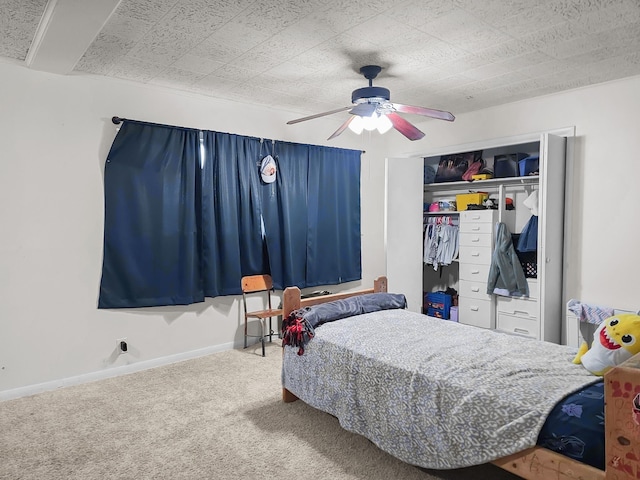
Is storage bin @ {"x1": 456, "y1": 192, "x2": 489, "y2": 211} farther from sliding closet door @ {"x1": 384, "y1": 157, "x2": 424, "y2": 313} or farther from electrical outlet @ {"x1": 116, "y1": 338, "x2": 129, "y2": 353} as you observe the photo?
electrical outlet @ {"x1": 116, "y1": 338, "x2": 129, "y2": 353}

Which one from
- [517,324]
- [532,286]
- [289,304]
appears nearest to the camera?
[289,304]

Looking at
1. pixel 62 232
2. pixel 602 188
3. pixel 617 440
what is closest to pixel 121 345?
pixel 62 232

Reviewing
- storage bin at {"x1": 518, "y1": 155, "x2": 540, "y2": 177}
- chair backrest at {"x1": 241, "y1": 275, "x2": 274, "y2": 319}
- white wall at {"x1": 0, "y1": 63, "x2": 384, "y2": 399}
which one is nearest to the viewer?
white wall at {"x1": 0, "y1": 63, "x2": 384, "y2": 399}

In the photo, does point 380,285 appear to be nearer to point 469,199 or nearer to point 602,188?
point 469,199

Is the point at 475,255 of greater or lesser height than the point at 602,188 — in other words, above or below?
below

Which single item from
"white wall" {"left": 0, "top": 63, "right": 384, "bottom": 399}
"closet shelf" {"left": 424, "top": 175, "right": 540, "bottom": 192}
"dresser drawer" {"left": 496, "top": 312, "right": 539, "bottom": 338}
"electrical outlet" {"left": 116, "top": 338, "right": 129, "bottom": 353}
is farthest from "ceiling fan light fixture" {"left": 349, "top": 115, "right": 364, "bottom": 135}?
"dresser drawer" {"left": 496, "top": 312, "right": 539, "bottom": 338}

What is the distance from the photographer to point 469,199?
513cm

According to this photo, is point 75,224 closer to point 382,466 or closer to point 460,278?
point 382,466

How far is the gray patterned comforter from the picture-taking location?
6.34 ft

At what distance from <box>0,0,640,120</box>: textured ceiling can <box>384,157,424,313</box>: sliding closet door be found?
1250 mm

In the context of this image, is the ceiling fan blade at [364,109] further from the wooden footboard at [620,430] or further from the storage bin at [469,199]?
the storage bin at [469,199]

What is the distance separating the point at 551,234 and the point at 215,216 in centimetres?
318

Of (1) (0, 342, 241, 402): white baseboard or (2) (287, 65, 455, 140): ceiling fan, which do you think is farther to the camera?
(1) (0, 342, 241, 402): white baseboard

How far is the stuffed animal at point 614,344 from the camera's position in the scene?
77.7 inches
